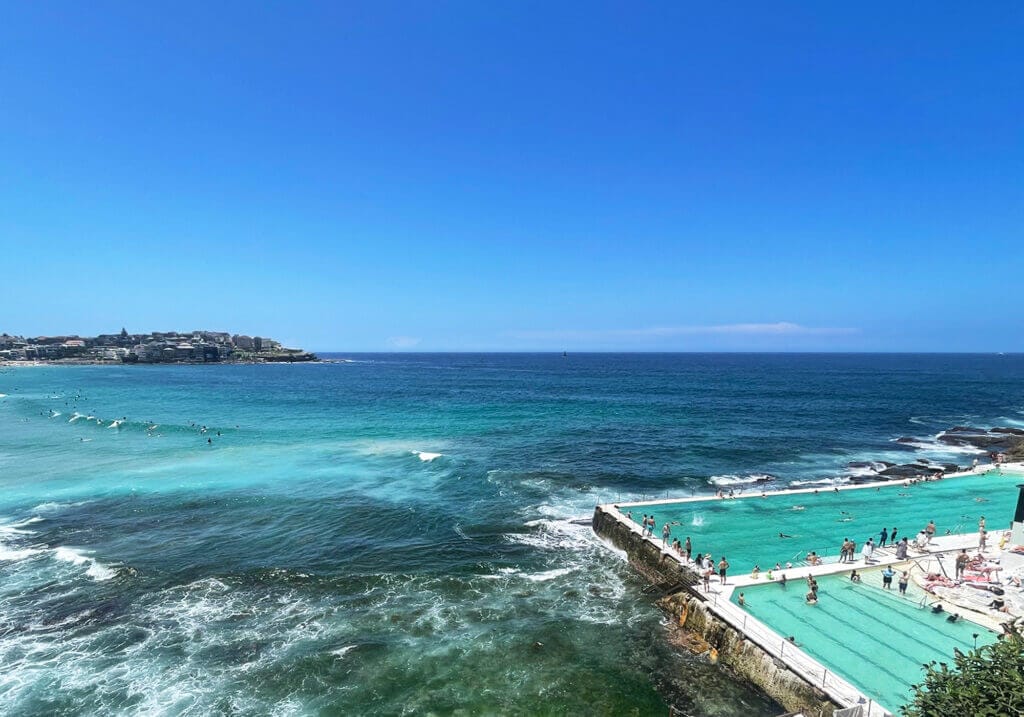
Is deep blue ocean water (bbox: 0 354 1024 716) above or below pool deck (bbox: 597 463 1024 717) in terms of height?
below

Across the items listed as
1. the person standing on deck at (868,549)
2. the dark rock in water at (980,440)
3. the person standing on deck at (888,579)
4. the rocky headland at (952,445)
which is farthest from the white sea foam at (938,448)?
the person standing on deck at (888,579)

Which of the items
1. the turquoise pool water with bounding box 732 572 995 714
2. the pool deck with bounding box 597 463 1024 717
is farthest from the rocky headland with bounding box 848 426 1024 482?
the turquoise pool water with bounding box 732 572 995 714

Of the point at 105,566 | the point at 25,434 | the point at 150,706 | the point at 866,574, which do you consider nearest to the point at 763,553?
→ the point at 866,574

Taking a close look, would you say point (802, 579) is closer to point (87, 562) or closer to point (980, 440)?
point (87, 562)

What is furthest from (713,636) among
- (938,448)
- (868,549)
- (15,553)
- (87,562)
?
(938,448)

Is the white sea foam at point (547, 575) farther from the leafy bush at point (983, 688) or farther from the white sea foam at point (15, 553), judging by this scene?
the white sea foam at point (15, 553)

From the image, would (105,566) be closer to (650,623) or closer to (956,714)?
(650,623)

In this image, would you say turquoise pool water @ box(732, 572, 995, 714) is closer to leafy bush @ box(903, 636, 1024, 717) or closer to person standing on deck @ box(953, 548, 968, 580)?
person standing on deck @ box(953, 548, 968, 580)
